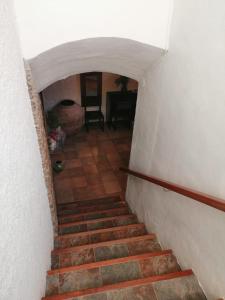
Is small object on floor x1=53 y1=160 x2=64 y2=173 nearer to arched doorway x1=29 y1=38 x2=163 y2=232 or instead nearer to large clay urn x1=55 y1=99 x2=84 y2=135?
large clay urn x1=55 y1=99 x2=84 y2=135

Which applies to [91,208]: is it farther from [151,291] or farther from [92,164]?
[151,291]

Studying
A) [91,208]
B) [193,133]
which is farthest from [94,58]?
[91,208]

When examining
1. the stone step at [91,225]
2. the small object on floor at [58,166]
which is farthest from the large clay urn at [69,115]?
the stone step at [91,225]

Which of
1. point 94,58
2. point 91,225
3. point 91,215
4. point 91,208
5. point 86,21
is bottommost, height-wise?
point 91,208

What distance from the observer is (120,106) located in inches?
233

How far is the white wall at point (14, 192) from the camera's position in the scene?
97 cm

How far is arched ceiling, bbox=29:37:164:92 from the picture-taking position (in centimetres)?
197

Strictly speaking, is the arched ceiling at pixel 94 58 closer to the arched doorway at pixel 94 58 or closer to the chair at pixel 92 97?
the arched doorway at pixel 94 58

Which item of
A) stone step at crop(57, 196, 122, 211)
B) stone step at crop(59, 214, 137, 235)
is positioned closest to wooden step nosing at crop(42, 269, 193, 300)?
stone step at crop(59, 214, 137, 235)

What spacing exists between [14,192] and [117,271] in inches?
53.3

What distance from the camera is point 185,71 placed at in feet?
5.73

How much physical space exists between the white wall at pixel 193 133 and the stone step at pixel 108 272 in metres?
0.18

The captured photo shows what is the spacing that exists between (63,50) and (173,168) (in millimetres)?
1390

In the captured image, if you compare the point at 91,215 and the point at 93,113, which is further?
the point at 93,113
